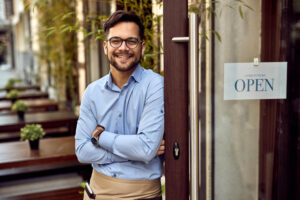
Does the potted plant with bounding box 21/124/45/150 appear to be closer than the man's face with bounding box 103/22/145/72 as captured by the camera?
No

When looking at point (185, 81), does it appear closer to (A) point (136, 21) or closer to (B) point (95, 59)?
(A) point (136, 21)

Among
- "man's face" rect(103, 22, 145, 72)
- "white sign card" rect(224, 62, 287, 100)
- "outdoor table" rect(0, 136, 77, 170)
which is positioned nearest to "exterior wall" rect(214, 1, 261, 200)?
"white sign card" rect(224, 62, 287, 100)

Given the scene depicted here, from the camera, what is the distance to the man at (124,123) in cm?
155

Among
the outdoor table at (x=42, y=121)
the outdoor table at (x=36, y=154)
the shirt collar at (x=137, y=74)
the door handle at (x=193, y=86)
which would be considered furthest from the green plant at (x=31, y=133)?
the door handle at (x=193, y=86)

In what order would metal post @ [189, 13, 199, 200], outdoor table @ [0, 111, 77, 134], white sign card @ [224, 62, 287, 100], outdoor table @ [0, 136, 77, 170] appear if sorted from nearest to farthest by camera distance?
metal post @ [189, 13, 199, 200]
white sign card @ [224, 62, 287, 100]
outdoor table @ [0, 136, 77, 170]
outdoor table @ [0, 111, 77, 134]

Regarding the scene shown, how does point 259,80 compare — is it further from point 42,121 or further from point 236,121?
point 42,121

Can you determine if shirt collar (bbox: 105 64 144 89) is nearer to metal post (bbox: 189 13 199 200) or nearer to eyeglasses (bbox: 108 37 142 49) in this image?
eyeglasses (bbox: 108 37 142 49)

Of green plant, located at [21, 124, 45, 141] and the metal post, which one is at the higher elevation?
the metal post

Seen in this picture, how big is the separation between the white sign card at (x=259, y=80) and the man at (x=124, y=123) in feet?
1.31

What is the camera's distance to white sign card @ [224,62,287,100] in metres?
1.79

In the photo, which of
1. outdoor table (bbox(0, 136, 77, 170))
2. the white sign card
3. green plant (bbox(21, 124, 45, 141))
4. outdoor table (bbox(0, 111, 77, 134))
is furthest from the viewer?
outdoor table (bbox(0, 111, 77, 134))

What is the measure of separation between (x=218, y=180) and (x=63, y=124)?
3.67 metres

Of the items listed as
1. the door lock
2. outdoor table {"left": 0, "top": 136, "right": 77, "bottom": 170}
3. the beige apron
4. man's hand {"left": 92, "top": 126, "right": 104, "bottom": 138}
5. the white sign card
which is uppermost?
the white sign card

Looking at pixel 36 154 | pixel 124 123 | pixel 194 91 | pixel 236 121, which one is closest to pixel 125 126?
pixel 124 123
